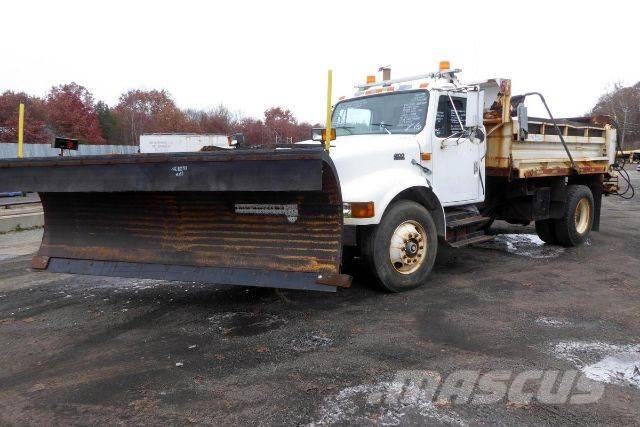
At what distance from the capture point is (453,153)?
20.7ft

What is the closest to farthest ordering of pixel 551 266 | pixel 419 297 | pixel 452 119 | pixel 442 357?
pixel 442 357, pixel 419 297, pixel 452 119, pixel 551 266

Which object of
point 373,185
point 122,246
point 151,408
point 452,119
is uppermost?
point 452,119

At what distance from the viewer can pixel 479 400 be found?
3.22 metres

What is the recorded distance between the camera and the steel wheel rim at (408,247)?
539cm

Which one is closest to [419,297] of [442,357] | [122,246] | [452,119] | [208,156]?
[442,357]

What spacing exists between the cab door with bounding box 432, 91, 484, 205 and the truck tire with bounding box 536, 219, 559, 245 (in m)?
2.51

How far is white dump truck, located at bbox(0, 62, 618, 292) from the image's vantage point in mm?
4406

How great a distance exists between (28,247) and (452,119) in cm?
737

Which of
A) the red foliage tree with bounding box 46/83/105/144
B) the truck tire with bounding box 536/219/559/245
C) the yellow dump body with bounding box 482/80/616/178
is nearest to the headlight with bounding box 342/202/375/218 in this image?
the yellow dump body with bounding box 482/80/616/178

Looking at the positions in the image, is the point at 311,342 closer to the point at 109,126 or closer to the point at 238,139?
the point at 238,139

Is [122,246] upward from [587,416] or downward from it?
upward

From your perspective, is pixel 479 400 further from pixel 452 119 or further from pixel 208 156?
pixel 452 119

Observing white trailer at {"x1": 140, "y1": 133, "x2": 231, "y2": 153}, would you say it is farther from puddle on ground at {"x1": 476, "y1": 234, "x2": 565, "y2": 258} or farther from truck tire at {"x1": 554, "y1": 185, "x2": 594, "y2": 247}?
truck tire at {"x1": 554, "y1": 185, "x2": 594, "y2": 247}

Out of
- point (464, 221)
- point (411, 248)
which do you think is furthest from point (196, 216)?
point (464, 221)
